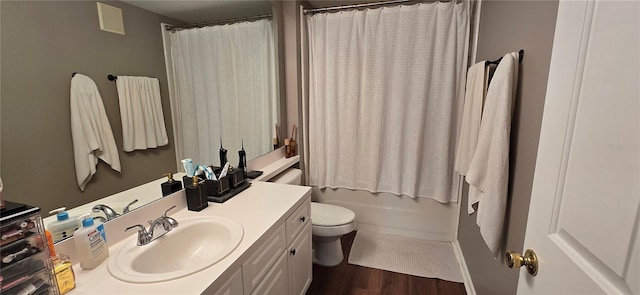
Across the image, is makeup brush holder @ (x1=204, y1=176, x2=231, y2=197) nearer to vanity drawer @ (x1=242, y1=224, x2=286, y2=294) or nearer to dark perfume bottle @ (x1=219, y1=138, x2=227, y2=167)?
dark perfume bottle @ (x1=219, y1=138, x2=227, y2=167)

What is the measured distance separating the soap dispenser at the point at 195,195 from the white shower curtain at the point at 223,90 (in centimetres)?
17

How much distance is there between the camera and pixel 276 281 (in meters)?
1.29

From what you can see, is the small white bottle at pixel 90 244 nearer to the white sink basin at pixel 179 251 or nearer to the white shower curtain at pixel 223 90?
the white sink basin at pixel 179 251

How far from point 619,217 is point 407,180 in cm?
200

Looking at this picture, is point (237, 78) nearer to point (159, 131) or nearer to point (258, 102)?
point (258, 102)

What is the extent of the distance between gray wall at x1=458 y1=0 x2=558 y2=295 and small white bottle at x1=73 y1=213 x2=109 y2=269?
1.57 m

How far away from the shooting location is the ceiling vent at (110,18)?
0.99 m

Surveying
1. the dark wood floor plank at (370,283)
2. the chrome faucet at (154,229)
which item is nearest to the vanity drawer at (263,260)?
the chrome faucet at (154,229)

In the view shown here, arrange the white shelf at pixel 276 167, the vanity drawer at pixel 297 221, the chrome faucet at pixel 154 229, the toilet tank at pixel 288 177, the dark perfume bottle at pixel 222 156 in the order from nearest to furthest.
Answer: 1. the chrome faucet at pixel 154 229
2. the vanity drawer at pixel 297 221
3. the dark perfume bottle at pixel 222 156
4. the white shelf at pixel 276 167
5. the toilet tank at pixel 288 177

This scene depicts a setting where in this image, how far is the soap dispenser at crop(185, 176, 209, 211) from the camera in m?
1.32

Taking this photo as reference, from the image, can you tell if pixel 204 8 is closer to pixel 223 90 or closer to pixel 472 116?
pixel 223 90

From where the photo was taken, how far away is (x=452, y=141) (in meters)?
2.25

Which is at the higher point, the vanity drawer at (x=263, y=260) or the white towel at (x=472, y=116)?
the white towel at (x=472, y=116)

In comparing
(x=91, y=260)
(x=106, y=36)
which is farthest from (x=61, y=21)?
(x=91, y=260)
